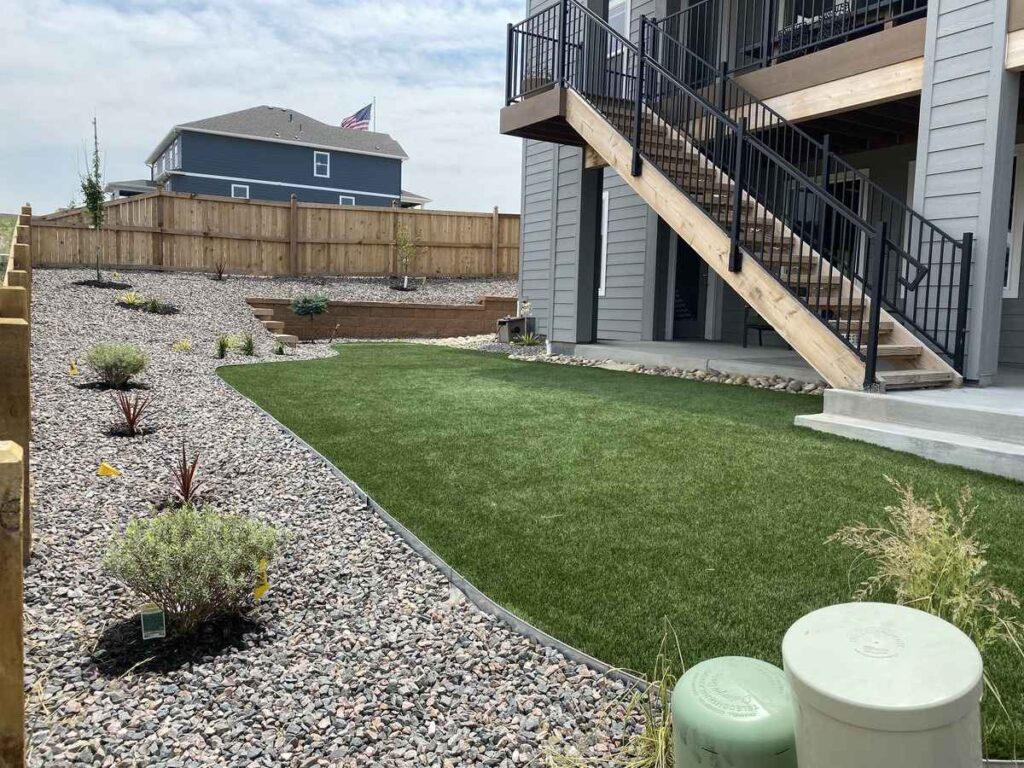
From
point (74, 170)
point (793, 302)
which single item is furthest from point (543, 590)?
point (74, 170)

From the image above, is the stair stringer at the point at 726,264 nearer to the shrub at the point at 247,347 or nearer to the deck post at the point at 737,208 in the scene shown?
the deck post at the point at 737,208

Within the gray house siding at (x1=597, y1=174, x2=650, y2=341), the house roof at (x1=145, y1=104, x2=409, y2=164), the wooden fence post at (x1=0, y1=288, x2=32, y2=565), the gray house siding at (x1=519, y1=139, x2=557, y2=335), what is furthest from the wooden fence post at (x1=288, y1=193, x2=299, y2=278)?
the wooden fence post at (x1=0, y1=288, x2=32, y2=565)

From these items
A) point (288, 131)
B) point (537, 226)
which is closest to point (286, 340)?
point (537, 226)

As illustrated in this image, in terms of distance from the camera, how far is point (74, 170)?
51.0ft

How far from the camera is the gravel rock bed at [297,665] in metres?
2.00

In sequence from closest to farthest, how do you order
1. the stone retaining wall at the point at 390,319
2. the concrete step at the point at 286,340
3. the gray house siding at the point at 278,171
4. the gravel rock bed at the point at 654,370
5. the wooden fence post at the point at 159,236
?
1. the gravel rock bed at the point at 654,370
2. the concrete step at the point at 286,340
3. the stone retaining wall at the point at 390,319
4. the wooden fence post at the point at 159,236
5. the gray house siding at the point at 278,171

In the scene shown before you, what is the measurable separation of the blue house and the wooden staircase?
20361 millimetres

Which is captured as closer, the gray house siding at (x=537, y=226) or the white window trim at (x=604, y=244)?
the white window trim at (x=604, y=244)

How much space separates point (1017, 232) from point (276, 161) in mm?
28280

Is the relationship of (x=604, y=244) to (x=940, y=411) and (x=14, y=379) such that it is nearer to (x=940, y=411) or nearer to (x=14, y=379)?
(x=940, y=411)

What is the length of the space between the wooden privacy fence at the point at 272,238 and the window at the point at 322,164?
13.5 meters

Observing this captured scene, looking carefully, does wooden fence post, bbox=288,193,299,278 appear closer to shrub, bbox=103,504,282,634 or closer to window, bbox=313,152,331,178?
window, bbox=313,152,331,178

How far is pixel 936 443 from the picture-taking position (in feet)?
14.9

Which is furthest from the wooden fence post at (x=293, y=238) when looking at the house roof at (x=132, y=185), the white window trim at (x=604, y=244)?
the house roof at (x=132, y=185)
